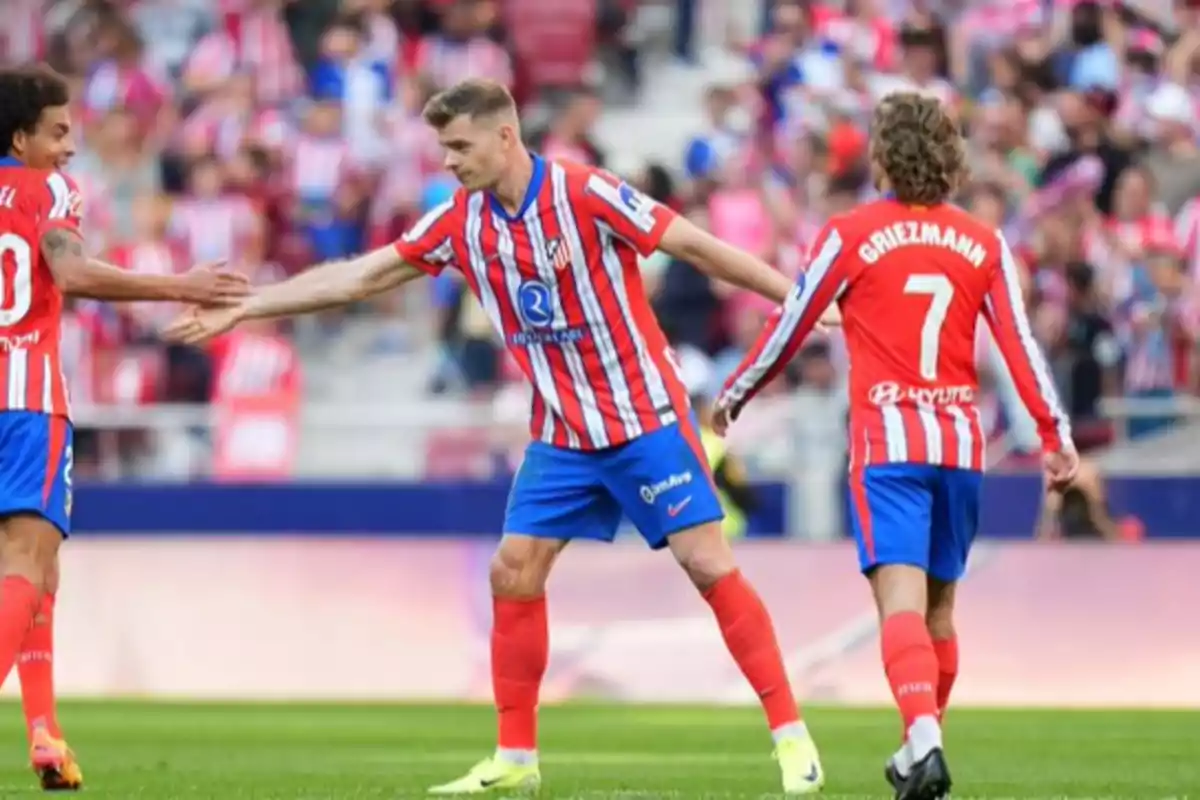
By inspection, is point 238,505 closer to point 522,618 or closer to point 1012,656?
point 1012,656

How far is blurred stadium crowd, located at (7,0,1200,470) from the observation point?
59.9 feet

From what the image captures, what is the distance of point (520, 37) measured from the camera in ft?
73.6

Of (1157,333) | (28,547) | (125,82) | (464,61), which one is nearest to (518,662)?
(28,547)

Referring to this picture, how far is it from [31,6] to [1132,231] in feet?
35.5

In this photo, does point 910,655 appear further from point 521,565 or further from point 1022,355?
point 521,565

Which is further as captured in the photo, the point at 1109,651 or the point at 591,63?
the point at 591,63

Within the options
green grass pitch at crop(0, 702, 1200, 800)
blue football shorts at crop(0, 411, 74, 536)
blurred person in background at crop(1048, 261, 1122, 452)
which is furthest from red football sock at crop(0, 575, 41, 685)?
blurred person in background at crop(1048, 261, 1122, 452)

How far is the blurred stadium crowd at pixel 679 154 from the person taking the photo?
59.9ft

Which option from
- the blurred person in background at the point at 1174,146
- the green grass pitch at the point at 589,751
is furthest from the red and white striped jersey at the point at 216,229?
the blurred person in background at the point at 1174,146

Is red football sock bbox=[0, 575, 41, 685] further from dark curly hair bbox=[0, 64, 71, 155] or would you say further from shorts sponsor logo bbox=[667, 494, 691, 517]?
shorts sponsor logo bbox=[667, 494, 691, 517]

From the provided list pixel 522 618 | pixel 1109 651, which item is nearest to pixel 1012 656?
pixel 1109 651

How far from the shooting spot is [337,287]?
9.80 metres

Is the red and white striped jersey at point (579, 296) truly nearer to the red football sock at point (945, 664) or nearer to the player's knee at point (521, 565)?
the player's knee at point (521, 565)

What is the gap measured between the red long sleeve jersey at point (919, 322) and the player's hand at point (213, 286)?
2.00 m
